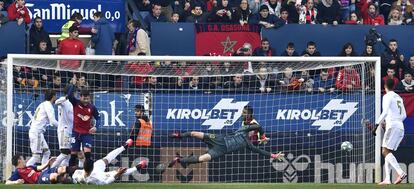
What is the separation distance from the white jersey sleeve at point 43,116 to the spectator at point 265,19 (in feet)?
20.3

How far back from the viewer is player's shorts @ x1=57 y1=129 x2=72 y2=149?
26516 mm

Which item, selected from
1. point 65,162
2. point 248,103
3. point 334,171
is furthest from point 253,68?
point 65,162

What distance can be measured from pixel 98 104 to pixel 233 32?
4.18m

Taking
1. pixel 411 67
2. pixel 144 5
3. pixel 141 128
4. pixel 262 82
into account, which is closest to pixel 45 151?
pixel 141 128

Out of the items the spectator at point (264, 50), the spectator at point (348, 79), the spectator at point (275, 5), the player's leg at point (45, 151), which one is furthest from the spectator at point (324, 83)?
the player's leg at point (45, 151)

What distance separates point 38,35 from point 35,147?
3.59m

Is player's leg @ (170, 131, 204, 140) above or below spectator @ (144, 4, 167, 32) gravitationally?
below

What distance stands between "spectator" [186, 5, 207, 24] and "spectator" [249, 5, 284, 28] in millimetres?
1088

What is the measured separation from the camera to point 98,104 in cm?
2778

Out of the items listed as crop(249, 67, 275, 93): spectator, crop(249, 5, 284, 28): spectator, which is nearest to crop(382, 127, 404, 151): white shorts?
crop(249, 67, 275, 93): spectator

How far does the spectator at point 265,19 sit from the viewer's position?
30.8 meters

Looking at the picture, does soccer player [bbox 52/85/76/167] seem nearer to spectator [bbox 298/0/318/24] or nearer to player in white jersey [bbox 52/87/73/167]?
player in white jersey [bbox 52/87/73/167]

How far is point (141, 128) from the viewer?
27.7 meters

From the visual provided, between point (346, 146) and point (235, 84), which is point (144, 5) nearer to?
point (235, 84)
